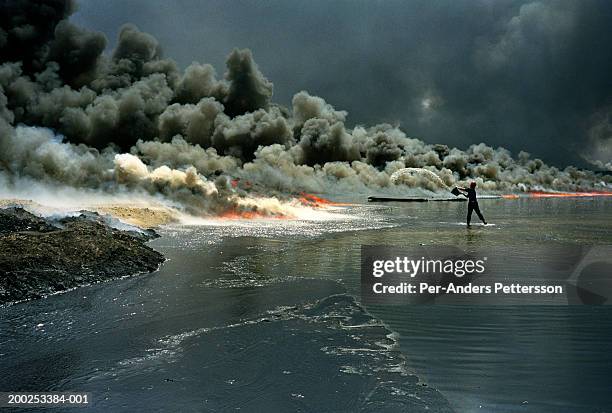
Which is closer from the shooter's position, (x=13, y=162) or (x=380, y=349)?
(x=380, y=349)

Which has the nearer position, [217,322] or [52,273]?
[217,322]

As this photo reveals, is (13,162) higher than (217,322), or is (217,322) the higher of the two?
(13,162)

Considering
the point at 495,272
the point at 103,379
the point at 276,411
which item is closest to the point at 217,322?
the point at 103,379

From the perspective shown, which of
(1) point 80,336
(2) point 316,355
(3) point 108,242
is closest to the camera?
(2) point 316,355

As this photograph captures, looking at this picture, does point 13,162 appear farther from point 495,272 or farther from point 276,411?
point 276,411

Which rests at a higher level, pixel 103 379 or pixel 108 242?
pixel 108 242

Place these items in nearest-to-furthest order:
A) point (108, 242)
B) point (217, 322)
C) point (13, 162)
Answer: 1. point (217, 322)
2. point (108, 242)
3. point (13, 162)

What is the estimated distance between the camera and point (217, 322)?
12297 mm

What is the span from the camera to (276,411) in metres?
7.52

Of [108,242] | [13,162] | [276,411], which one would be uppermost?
[13,162]

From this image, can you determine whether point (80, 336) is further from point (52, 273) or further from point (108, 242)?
point (108, 242)

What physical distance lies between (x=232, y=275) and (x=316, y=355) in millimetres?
8894

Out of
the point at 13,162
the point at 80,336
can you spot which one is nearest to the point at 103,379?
the point at 80,336

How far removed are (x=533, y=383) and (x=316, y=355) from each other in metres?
3.60
